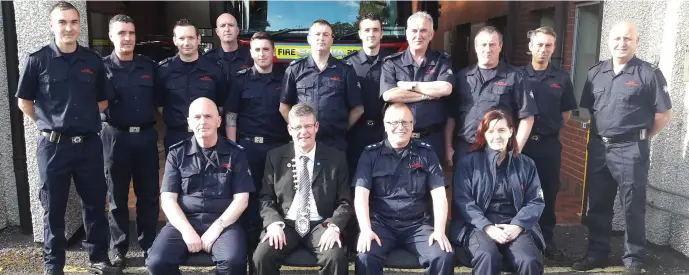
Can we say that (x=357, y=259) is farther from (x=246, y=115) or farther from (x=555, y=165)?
(x=555, y=165)

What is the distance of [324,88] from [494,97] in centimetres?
123

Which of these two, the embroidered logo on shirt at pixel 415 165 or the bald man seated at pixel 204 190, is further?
the embroidered logo on shirt at pixel 415 165

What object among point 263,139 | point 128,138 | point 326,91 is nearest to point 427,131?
point 326,91

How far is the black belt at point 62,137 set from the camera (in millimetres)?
3865

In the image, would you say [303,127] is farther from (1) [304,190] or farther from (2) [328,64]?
(2) [328,64]

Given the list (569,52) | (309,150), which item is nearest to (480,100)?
(309,150)

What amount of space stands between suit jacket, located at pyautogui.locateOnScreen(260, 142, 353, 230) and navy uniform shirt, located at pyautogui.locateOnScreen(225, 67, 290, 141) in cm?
70

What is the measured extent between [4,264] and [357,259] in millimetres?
2911

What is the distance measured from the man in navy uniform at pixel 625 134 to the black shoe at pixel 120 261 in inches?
134

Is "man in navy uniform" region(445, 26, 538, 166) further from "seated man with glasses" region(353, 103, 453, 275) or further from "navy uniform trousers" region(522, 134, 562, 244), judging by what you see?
"seated man with glasses" region(353, 103, 453, 275)

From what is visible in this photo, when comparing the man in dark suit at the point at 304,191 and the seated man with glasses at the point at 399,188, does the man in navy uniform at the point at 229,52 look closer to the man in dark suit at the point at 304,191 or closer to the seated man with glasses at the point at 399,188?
the man in dark suit at the point at 304,191

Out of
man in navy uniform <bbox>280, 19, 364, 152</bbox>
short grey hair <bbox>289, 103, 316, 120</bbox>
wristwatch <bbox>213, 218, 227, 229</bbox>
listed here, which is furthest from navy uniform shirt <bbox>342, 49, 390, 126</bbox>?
wristwatch <bbox>213, 218, 227, 229</bbox>

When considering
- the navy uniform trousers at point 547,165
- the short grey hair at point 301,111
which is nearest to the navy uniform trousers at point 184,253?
the short grey hair at point 301,111

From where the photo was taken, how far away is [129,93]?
4188 mm
